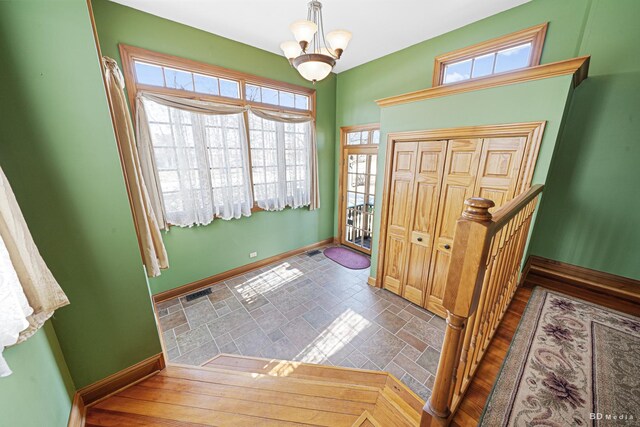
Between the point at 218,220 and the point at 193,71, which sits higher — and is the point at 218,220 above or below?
below

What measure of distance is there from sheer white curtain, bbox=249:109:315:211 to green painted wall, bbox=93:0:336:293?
28cm

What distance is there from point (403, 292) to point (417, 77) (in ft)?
9.78

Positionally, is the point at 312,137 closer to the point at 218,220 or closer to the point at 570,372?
the point at 218,220

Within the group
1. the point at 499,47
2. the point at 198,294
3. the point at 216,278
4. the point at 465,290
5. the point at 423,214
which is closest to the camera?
the point at 465,290

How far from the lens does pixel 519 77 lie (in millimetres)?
1851

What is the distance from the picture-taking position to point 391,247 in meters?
2.98

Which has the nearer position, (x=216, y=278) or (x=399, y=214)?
(x=399, y=214)

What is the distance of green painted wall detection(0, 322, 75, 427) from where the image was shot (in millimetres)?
852

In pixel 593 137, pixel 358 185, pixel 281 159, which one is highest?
pixel 593 137

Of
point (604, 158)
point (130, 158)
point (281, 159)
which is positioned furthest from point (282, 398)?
point (604, 158)

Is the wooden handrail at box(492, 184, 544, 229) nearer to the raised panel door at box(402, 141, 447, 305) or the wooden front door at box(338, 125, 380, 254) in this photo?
the raised panel door at box(402, 141, 447, 305)

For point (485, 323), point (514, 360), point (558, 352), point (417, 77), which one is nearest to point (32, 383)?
point (485, 323)

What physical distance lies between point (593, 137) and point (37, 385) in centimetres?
424

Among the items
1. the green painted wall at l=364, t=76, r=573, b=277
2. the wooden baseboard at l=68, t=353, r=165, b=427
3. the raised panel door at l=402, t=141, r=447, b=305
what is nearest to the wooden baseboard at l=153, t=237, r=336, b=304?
the wooden baseboard at l=68, t=353, r=165, b=427
